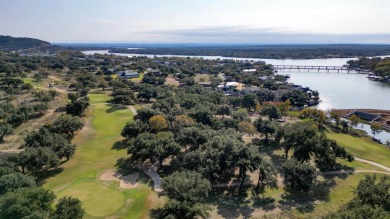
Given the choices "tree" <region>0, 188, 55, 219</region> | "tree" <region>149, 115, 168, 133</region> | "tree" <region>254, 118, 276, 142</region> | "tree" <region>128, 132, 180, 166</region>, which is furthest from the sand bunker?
"tree" <region>254, 118, 276, 142</region>

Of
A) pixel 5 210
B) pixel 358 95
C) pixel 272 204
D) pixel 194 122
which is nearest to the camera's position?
pixel 5 210

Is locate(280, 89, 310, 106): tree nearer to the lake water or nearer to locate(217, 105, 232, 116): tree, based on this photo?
the lake water

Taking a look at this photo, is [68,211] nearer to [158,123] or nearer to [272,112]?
[158,123]

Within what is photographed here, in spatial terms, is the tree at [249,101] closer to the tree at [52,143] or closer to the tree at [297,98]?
the tree at [297,98]

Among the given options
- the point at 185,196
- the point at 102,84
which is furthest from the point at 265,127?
the point at 102,84

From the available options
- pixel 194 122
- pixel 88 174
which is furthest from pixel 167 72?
pixel 88 174

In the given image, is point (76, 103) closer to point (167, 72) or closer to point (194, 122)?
point (194, 122)
